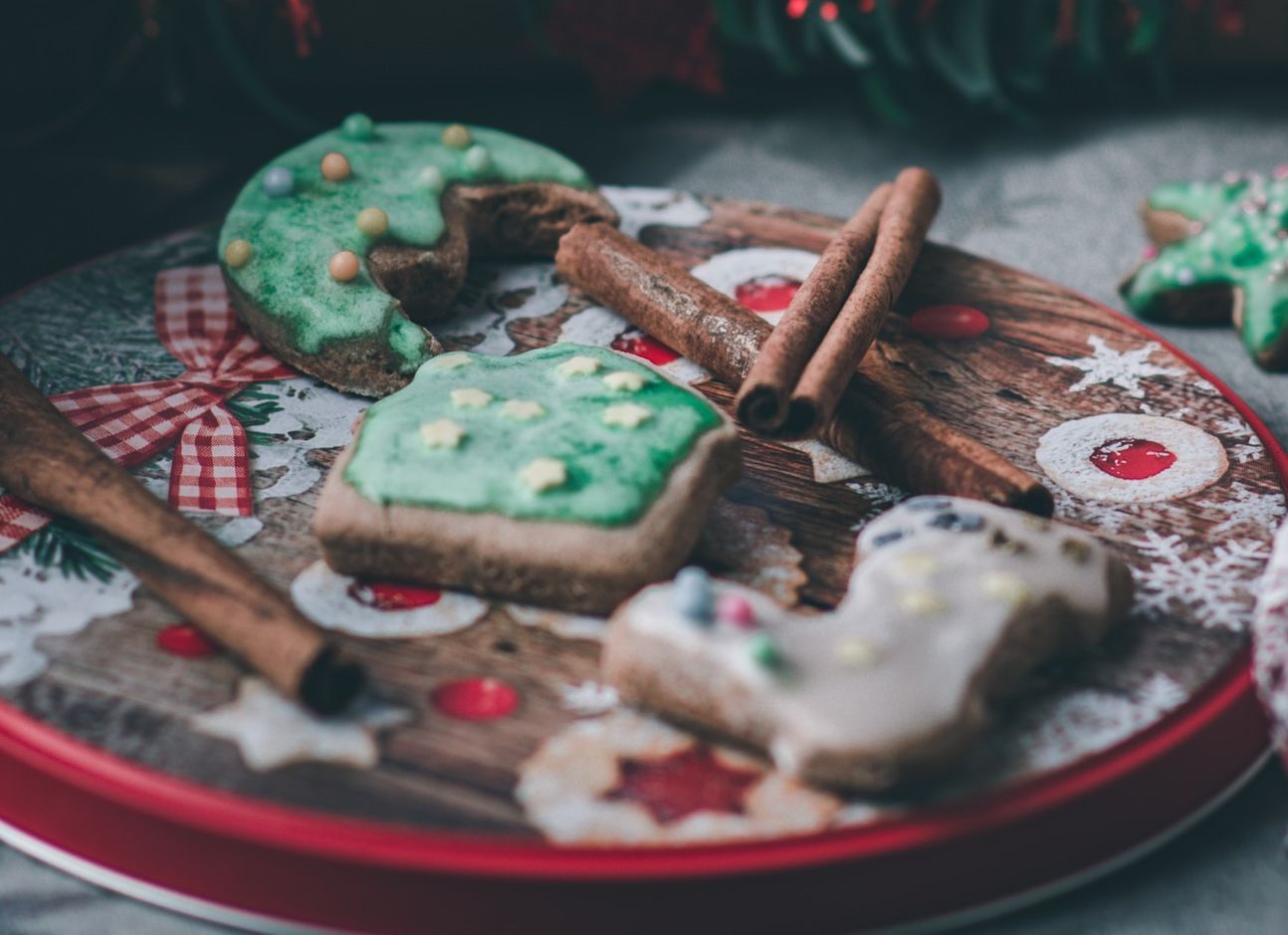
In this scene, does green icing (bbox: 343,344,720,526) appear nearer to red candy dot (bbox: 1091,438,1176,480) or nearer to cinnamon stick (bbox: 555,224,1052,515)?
cinnamon stick (bbox: 555,224,1052,515)

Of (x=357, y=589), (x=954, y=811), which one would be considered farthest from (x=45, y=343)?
(x=954, y=811)

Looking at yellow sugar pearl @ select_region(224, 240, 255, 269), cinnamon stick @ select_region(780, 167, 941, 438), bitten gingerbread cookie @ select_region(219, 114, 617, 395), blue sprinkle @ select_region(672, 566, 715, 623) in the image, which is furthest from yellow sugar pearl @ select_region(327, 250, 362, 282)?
blue sprinkle @ select_region(672, 566, 715, 623)

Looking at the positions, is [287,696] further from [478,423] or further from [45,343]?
[45,343]

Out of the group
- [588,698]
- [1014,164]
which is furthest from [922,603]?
[1014,164]

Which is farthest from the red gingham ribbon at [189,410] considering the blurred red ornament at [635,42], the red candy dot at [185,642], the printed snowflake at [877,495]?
the blurred red ornament at [635,42]

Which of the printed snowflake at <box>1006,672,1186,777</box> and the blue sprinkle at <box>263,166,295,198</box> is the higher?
the blue sprinkle at <box>263,166,295,198</box>

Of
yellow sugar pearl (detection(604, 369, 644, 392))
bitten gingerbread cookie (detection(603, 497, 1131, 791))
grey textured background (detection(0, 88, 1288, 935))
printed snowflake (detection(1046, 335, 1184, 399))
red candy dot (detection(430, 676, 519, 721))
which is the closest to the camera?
bitten gingerbread cookie (detection(603, 497, 1131, 791))
